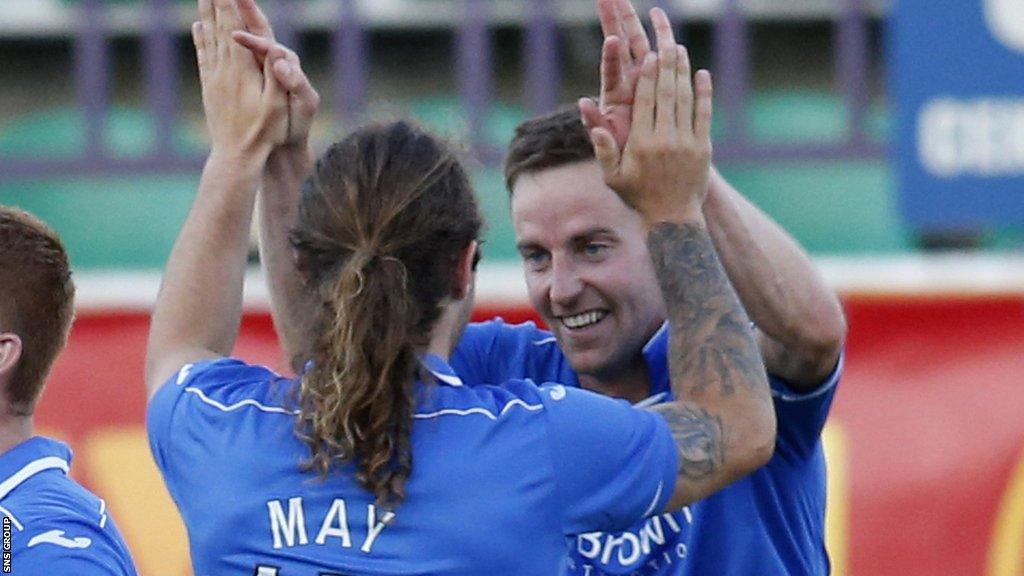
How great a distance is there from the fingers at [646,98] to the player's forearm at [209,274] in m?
0.56

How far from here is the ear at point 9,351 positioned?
9.36ft

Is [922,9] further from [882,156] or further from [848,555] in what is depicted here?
[848,555]

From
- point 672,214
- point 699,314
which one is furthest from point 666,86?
point 699,314

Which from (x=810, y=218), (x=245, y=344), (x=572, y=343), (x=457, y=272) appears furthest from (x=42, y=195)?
(x=457, y=272)

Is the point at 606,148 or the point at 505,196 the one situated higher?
the point at 606,148

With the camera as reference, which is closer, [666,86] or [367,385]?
[367,385]

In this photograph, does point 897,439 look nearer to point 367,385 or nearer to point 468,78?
point 468,78

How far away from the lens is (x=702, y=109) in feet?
8.71

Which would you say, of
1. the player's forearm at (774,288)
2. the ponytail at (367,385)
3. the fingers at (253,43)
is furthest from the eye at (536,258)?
the ponytail at (367,385)

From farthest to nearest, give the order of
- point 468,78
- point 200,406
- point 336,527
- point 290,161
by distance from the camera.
Answer: point 468,78, point 290,161, point 200,406, point 336,527

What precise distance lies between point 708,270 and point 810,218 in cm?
434

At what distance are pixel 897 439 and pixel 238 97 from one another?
3580mm

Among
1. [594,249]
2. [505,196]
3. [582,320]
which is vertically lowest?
[505,196]

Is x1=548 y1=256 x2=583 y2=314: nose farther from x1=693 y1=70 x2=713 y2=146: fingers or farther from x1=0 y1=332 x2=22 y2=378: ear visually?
x1=0 y1=332 x2=22 y2=378: ear
